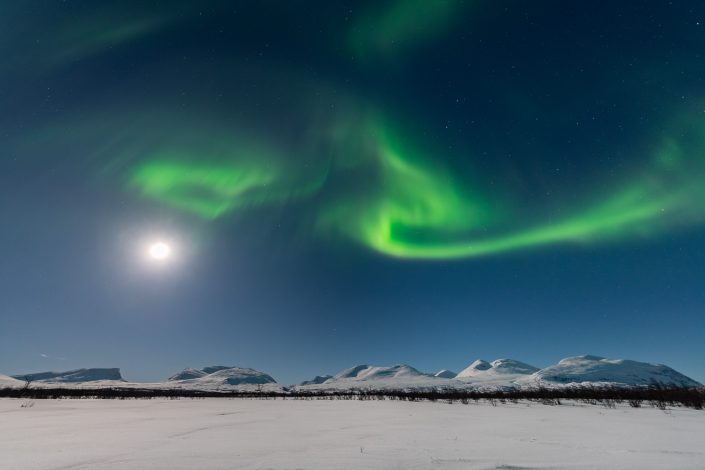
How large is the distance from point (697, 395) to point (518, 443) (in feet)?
116

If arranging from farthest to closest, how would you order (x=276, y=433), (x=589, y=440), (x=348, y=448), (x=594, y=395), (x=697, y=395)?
1. (x=594, y=395)
2. (x=697, y=395)
3. (x=276, y=433)
4. (x=589, y=440)
5. (x=348, y=448)

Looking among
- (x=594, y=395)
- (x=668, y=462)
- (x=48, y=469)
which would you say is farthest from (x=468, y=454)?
(x=594, y=395)

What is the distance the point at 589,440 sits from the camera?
10.0 metres

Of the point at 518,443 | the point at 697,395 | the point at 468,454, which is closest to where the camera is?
the point at 468,454

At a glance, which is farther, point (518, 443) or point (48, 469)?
point (518, 443)

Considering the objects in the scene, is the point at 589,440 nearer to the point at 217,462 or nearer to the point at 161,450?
the point at 217,462

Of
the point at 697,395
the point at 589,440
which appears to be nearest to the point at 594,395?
the point at 697,395

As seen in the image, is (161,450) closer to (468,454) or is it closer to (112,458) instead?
(112,458)

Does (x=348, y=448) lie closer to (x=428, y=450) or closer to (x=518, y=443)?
(x=428, y=450)

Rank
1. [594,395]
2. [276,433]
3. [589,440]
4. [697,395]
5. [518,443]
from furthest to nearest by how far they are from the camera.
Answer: [594,395]
[697,395]
[276,433]
[589,440]
[518,443]

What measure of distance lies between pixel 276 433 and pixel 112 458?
207 inches

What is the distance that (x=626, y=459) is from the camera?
24.0ft

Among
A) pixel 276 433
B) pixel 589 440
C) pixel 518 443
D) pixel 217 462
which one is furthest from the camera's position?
pixel 276 433

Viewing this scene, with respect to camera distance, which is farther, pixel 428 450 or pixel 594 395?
pixel 594 395
